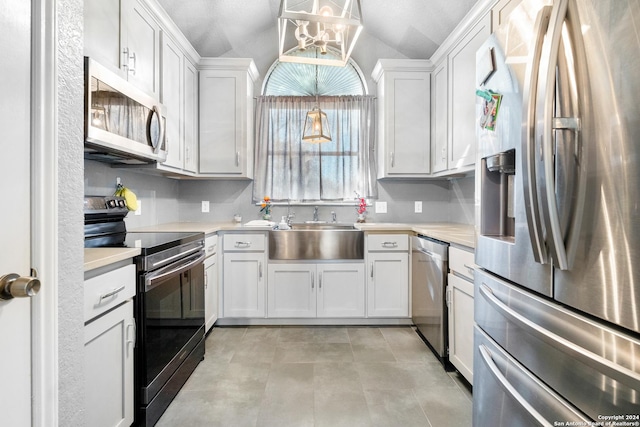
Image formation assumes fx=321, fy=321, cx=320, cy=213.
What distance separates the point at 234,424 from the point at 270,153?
2519mm

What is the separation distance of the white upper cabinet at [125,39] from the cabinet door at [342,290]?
196cm

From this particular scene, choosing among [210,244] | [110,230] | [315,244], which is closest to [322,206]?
[315,244]

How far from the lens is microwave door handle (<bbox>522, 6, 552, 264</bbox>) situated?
2.70 feet

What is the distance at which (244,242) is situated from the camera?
2.82 meters

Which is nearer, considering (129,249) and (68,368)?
(68,368)

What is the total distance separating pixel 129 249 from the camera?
4.67 feet

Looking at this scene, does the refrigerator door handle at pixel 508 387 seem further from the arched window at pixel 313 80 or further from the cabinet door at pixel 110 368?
the arched window at pixel 313 80

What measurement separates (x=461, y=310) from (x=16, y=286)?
6.58 feet

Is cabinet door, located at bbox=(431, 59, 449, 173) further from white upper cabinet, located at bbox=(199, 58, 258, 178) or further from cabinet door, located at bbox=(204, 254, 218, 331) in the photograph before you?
cabinet door, located at bbox=(204, 254, 218, 331)

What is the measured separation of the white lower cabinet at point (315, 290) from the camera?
2844 mm

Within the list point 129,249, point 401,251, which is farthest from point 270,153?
point 129,249

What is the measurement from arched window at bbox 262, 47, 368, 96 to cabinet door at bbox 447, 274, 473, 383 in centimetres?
247

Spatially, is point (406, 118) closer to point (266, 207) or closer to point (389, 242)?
point (389, 242)

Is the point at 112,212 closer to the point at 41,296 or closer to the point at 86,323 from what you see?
the point at 86,323
